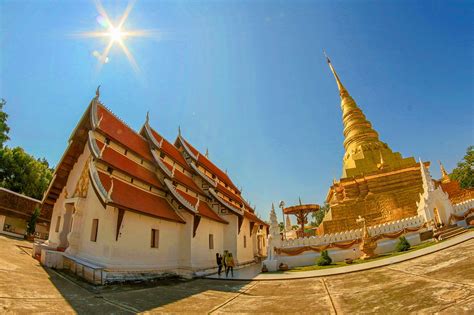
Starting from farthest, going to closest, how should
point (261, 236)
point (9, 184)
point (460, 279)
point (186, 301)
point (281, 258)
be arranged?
point (261, 236) → point (9, 184) → point (281, 258) → point (186, 301) → point (460, 279)

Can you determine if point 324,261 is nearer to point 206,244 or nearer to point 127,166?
point 206,244

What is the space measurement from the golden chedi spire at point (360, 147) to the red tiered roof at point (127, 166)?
65.6ft

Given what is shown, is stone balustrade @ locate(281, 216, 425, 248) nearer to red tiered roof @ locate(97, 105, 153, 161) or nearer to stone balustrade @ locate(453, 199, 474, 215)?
stone balustrade @ locate(453, 199, 474, 215)

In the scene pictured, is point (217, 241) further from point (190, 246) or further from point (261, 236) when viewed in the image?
point (261, 236)

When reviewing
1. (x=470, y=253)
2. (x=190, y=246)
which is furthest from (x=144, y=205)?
(x=470, y=253)

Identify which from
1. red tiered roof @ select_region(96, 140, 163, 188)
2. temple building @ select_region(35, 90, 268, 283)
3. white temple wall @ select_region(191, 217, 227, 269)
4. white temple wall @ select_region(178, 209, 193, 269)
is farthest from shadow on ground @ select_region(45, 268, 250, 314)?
red tiered roof @ select_region(96, 140, 163, 188)

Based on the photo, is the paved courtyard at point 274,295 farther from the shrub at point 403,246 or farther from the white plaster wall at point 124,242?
the shrub at point 403,246

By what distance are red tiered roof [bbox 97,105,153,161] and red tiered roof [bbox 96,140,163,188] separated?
76 cm

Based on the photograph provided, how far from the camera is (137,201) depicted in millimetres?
10781

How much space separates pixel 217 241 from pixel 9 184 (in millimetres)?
22357

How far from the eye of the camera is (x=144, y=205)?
35.8 ft

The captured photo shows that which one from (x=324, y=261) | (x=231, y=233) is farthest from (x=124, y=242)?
(x=324, y=261)

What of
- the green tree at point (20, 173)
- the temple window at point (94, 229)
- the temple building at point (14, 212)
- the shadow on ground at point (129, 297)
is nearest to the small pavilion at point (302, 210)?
the shadow on ground at point (129, 297)

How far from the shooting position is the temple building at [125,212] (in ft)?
31.2
